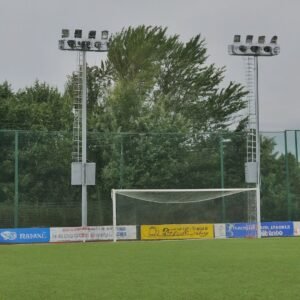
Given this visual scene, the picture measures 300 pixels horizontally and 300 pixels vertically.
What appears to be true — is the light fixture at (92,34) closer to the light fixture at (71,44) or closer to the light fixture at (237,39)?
the light fixture at (71,44)

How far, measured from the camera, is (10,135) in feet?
123

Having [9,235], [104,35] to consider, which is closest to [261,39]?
[104,35]

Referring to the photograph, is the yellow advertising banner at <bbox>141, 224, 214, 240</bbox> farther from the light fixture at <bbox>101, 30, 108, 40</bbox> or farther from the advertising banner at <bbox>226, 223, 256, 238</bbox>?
the light fixture at <bbox>101, 30, 108, 40</bbox>

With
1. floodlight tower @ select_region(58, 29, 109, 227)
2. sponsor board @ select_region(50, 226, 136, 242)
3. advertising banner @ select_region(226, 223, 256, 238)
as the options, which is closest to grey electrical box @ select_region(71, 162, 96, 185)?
floodlight tower @ select_region(58, 29, 109, 227)

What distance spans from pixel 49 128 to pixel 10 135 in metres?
12.0

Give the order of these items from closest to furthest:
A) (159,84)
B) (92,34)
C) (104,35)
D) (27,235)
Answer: (27,235) < (92,34) < (104,35) < (159,84)

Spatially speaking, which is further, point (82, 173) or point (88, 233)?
point (82, 173)

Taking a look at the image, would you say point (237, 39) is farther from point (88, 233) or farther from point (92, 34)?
point (88, 233)

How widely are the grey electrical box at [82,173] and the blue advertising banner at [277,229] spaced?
35.2ft

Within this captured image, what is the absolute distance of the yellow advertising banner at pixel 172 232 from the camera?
33.4 m

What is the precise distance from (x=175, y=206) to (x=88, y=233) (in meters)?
5.43

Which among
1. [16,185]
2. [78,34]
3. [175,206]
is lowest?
[175,206]

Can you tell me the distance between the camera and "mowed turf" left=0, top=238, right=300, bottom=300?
39.0 ft

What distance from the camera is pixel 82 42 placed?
34.6 meters
